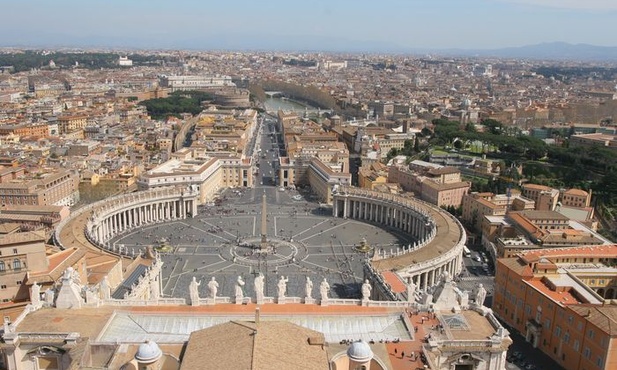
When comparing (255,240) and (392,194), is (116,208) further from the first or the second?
(392,194)

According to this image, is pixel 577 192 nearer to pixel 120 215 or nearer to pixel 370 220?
pixel 370 220

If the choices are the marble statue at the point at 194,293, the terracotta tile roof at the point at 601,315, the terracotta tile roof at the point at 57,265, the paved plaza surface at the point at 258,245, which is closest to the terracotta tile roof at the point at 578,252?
the terracotta tile roof at the point at 601,315

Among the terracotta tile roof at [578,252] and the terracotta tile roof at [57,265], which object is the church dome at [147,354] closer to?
the terracotta tile roof at [57,265]

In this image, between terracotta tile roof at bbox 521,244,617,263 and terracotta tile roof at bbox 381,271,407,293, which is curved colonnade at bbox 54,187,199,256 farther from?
terracotta tile roof at bbox 521,244,617,263

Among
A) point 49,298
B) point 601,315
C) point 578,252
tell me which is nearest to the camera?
point 49,298

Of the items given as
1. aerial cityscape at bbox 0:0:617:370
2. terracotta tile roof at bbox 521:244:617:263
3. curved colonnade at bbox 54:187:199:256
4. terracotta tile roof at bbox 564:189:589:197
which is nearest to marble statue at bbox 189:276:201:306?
aerial cityscape at bbox 0:0:617:370

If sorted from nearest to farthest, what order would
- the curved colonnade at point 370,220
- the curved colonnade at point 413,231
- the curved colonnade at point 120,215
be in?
the curved colonnade at point 413,231, the curved colonnade at point 370,220, the curved colonnade at point 120,215

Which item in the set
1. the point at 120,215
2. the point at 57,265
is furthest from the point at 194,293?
the point at 120,215
